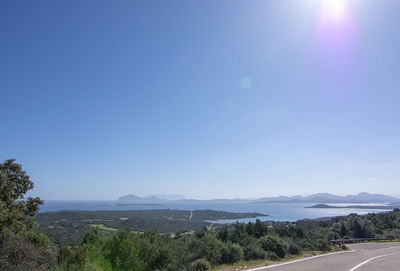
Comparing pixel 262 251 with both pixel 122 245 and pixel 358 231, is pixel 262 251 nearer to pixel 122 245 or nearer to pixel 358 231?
pixel 122 245

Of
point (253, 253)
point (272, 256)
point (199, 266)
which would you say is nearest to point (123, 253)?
point (199, 266)

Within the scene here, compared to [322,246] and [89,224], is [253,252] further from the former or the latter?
[89,224]

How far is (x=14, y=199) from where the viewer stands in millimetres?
10008

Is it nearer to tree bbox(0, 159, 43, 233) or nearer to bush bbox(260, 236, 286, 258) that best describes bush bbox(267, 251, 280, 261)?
bush bbox(260, 236, 286, 258)

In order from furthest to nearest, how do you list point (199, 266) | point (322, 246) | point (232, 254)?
point (322, 246), point (232, 254), point (199, 266)

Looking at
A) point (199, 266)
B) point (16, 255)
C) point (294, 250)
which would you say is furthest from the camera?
point (294, 250)

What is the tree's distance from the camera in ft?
25.9

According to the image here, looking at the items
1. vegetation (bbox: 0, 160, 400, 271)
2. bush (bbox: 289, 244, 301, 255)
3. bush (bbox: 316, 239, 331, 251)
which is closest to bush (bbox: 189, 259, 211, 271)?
vegetation (bbox: 0, 160, 400, 271)

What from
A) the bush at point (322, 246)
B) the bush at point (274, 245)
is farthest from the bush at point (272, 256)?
the bush at point (322, 246)

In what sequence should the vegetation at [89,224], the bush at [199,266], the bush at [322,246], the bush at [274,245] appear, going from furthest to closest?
the vegetation at [89,224] → the bush at [322,246] → the bush at [274,245] → the bush at [199,266]

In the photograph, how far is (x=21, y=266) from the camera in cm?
681

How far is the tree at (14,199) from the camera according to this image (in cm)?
790

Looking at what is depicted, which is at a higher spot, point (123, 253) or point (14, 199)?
point (14, 199)

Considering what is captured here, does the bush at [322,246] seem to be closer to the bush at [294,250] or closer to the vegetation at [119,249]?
the vegetation at [119,249]
